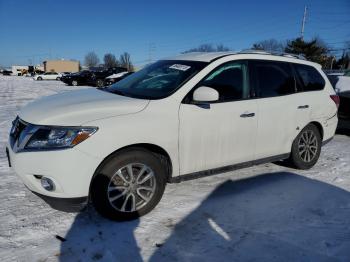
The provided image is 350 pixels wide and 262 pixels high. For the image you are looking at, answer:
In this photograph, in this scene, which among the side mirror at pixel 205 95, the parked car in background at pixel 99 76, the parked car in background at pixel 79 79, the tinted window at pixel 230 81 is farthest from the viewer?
the parked car in background at pixel 79 79

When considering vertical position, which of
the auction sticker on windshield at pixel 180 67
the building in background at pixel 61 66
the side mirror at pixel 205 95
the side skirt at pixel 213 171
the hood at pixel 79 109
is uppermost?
the auction sticker on windshield at pixel 180 67

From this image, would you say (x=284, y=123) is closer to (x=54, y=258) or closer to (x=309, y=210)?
(x=309, y=210)

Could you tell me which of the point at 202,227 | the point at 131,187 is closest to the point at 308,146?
the point at 202,227

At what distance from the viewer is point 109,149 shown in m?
3.10

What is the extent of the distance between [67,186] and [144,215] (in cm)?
97

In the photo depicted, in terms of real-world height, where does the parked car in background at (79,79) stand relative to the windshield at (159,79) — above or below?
below

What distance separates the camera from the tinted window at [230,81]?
12.8ft

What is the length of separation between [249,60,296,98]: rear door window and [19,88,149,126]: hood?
168cm

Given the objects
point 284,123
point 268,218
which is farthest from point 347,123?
point 268,218

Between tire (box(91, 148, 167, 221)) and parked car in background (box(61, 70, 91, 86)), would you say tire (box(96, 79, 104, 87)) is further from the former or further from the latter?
tire (box(91, 148, 167, 221))

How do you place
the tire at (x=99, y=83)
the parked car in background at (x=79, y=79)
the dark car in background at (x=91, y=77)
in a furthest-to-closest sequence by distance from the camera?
the parked car in background at (x=79, y=79) < the dark car in background at (x=91, y=77) < the tire at (x=99, y=83)

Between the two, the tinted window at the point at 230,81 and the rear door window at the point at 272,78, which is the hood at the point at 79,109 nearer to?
the tinted window at the point at 230,81

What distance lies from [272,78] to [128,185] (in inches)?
99.8

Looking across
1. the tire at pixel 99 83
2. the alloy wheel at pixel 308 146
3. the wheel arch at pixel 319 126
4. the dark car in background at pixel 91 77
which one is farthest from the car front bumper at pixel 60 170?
the dark car in background at pixel 91 77
